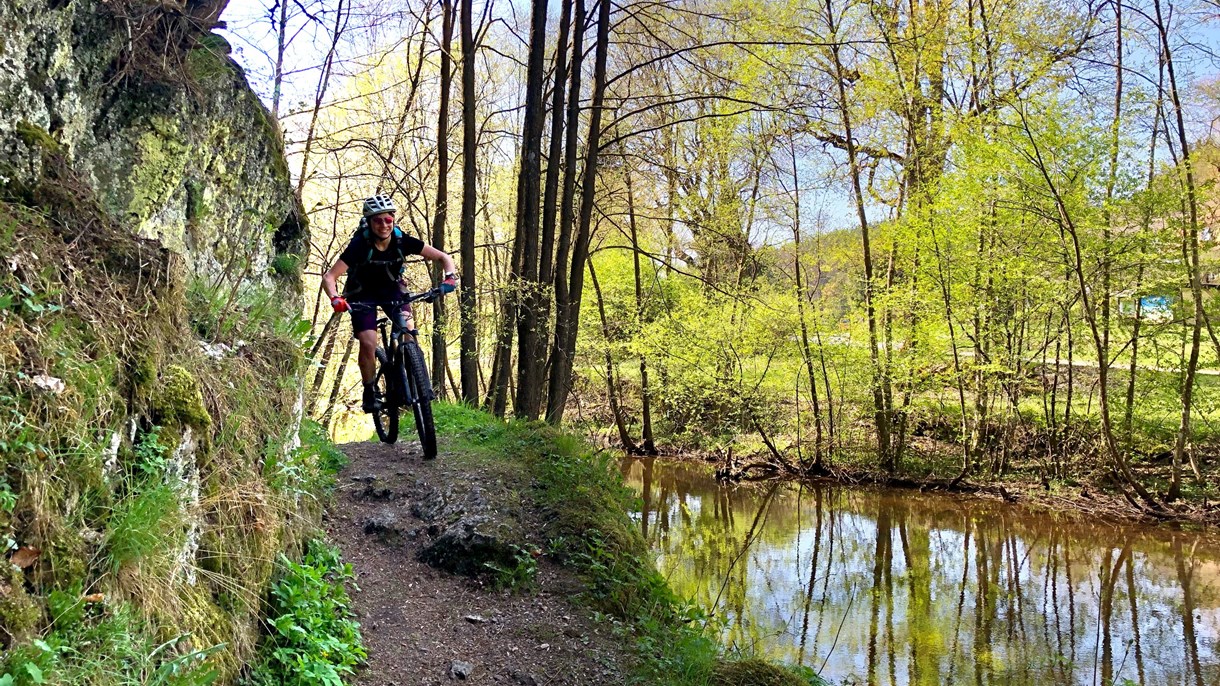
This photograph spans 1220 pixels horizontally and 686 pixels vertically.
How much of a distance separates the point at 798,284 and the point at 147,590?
14.0 m

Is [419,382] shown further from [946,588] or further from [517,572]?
[946,588]

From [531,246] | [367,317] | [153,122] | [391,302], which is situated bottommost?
Result: [367,317]

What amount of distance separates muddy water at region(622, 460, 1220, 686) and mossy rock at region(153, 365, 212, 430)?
3690 millimetres

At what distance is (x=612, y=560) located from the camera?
470 cm

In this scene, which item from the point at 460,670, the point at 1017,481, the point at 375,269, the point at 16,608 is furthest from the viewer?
the point at 1017,481

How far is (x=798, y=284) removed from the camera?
586 inches

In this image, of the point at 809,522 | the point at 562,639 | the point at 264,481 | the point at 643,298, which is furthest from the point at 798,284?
the point at 264,481

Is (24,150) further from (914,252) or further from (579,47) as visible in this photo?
(914,252)

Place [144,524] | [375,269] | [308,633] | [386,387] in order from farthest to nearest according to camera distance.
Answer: [386,387] < [375,269] < [308,633] < [144,524]

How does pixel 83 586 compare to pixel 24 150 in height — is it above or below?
below

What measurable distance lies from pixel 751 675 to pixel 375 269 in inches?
144

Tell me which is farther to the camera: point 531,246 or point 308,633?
point 531,246

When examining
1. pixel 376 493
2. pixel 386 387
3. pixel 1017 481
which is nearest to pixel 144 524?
pixel 376 493

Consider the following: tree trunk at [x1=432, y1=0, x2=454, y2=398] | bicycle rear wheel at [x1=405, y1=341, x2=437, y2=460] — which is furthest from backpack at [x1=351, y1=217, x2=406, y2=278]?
tree trunk at [x1=432, y1=0, x2=454, y2=398]
